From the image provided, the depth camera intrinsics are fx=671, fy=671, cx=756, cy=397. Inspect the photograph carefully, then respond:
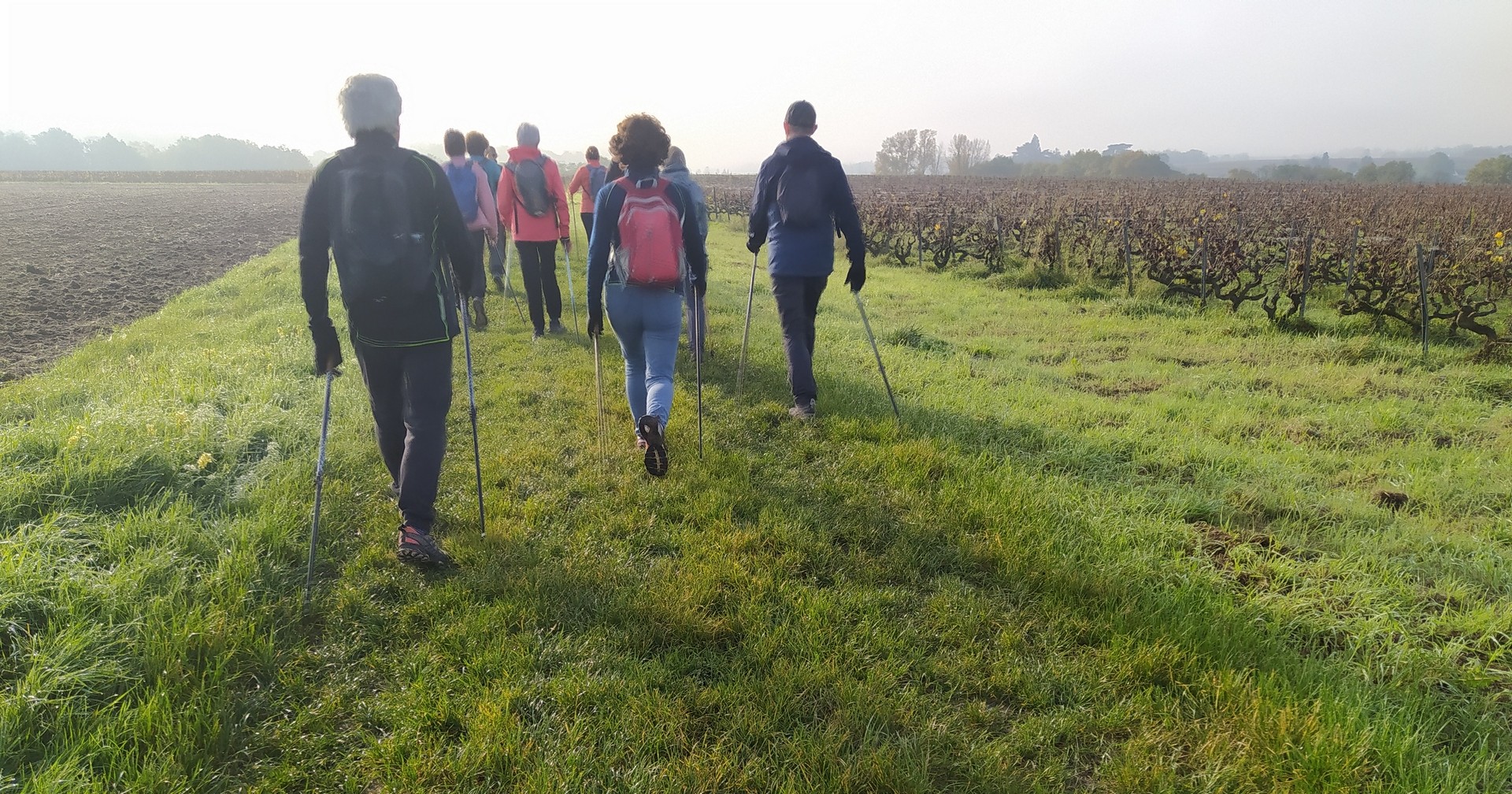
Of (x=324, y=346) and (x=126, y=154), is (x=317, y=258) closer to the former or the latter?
(x=324, y=346)

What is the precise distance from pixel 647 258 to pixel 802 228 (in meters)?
1.65

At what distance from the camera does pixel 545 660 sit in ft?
9.26

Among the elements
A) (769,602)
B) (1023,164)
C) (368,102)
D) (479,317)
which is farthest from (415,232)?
(1023,164)

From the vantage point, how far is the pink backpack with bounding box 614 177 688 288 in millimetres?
4262

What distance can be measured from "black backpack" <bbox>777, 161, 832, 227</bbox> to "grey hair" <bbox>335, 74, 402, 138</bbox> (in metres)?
2.94

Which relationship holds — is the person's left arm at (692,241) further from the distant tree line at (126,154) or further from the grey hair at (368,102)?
the distant tree line at (126,154)

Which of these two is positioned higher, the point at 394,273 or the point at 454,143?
the point at 454,143

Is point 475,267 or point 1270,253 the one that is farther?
point 1270,253

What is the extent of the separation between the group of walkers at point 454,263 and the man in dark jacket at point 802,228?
0.01 meters

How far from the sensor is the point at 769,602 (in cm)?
323

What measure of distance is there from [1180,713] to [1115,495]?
2.04 meters

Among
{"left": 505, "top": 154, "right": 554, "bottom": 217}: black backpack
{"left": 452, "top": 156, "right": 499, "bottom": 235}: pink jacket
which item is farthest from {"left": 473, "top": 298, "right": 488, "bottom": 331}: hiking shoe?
{"left": 505, "top": 154, "right": 554, "bottom": 217}: black backpack

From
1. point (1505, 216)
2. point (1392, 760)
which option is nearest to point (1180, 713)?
point (1392, 760)

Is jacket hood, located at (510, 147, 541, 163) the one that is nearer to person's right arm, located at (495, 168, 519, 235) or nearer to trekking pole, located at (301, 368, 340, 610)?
person's right arm, located at (495, 168, 519, 235)
